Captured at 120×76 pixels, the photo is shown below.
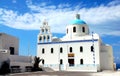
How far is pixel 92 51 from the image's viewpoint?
41.9 m

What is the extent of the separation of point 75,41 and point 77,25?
4.23 meters

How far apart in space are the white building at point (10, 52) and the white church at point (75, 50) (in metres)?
7.03

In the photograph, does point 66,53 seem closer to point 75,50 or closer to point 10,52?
point 75,50

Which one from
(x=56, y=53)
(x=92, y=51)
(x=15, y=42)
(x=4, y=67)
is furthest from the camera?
(x=56, y=53)

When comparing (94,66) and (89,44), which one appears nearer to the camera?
(94,66)

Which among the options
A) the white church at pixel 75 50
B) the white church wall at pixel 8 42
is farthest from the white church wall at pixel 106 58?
the white church wall at pixel 8 42

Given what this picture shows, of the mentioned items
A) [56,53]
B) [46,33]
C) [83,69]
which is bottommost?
[83,69]

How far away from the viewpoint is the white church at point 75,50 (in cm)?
4138

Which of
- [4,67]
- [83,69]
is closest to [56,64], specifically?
[83,69]

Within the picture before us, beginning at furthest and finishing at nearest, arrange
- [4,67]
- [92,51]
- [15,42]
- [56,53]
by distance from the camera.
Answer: [56,53], [92,51], [15,42], [4,67]

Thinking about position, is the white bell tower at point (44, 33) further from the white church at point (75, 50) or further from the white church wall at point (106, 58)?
the white church wall at point (106, 58)

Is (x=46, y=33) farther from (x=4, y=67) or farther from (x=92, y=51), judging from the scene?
(x=4, y=67)

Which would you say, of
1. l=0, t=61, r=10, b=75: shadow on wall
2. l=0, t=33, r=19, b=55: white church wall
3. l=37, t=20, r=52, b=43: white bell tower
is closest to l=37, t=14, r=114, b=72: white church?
l=37, t=20, r=52, b=43: white bell tower

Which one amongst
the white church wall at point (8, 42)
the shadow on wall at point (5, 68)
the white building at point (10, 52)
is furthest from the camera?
the white church wall at point (8, 42)
